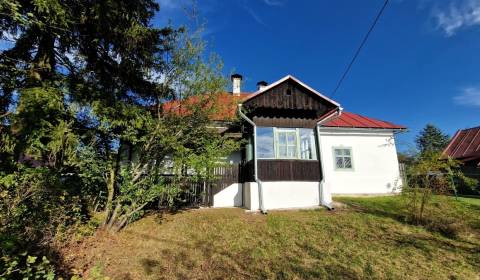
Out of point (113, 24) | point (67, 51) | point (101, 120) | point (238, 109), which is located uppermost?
point (113, 24)

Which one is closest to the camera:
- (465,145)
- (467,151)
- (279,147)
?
(279,147)

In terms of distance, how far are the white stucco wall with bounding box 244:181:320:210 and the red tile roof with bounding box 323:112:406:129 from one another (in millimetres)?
5256

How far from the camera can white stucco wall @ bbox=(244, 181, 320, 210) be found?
9.91 meters

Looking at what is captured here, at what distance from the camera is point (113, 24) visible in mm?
7445

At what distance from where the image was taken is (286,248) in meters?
6.37

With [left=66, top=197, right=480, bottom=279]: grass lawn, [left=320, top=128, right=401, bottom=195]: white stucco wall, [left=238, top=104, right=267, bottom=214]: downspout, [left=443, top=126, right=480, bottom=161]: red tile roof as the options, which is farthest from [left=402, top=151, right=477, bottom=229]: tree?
[left=443, top=126, right=480, bottom=161]: red tile roof

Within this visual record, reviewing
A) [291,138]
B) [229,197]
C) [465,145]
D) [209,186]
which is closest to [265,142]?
[291,138]

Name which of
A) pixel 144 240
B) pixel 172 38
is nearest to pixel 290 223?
pixel 144 240

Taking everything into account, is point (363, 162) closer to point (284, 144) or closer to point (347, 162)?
point (347, 162)

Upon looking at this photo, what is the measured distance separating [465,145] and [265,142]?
22.1m

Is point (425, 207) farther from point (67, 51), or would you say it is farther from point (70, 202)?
point (67, 51)

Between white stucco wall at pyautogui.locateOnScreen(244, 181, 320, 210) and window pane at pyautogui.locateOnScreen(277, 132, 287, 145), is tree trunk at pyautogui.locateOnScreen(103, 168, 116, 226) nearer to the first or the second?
white stucco wall at pyautogui.locateOnScreen(244, 181, 320, 210)

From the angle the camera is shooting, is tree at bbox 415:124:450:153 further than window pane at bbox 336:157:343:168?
Yes

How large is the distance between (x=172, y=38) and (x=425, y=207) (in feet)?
34.1
